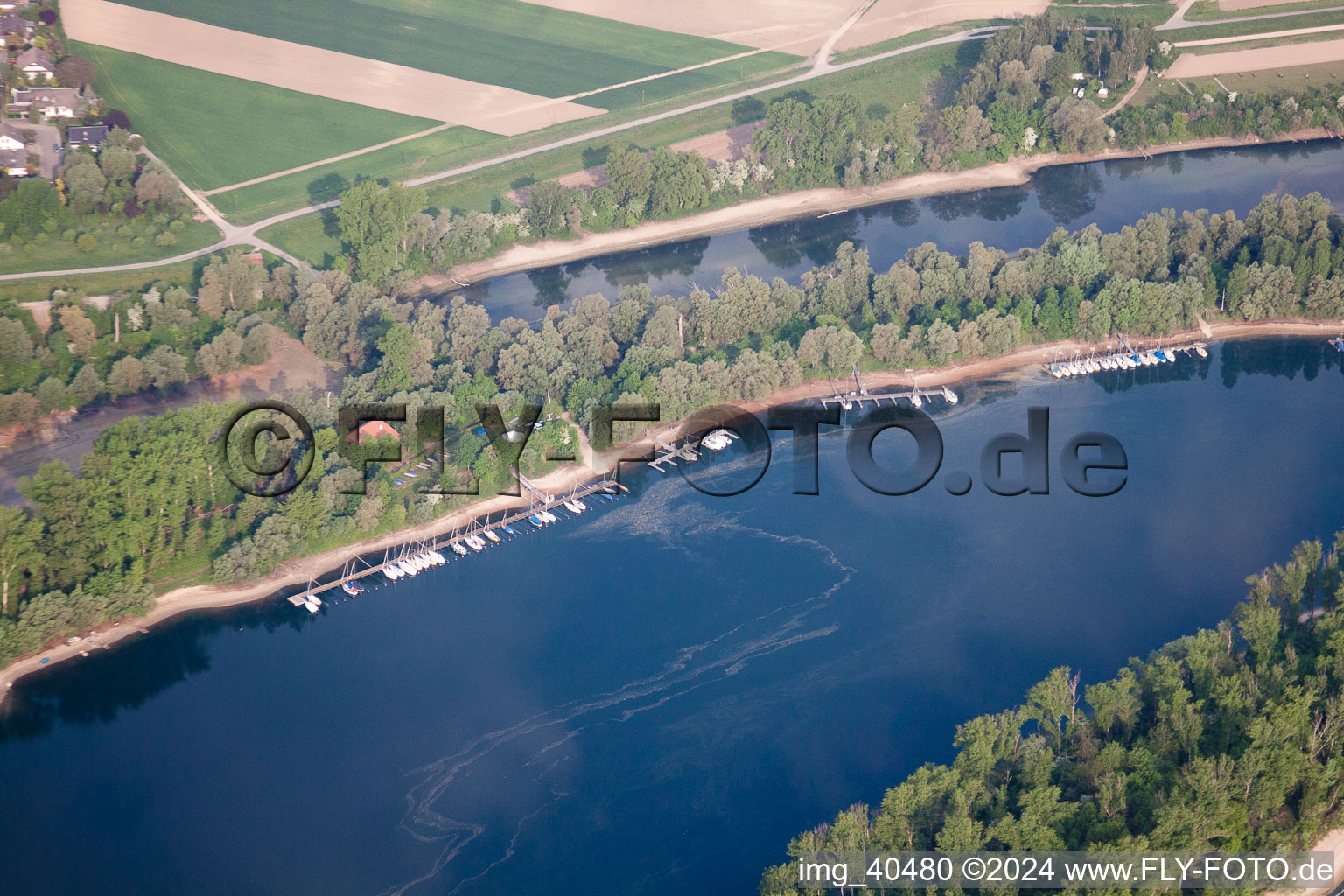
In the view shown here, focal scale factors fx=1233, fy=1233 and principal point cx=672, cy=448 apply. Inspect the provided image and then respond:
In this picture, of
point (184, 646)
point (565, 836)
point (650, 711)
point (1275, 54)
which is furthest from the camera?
point (1275, 54)

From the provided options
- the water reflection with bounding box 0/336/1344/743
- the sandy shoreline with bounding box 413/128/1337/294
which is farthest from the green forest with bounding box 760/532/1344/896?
the sandy shoreline with bounding box 413/128/1337/294

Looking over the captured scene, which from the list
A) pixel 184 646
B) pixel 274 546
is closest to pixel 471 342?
pixel 274 546

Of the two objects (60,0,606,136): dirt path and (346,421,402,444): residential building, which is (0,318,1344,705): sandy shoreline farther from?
(60,0,606,136): dirt path

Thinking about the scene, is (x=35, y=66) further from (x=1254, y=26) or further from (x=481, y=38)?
(x=1254, y=26)

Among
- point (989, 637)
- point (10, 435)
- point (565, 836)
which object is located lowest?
point (565, 836)

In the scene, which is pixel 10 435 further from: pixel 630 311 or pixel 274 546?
pixel 630 311

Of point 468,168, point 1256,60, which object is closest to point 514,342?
point 468,168
